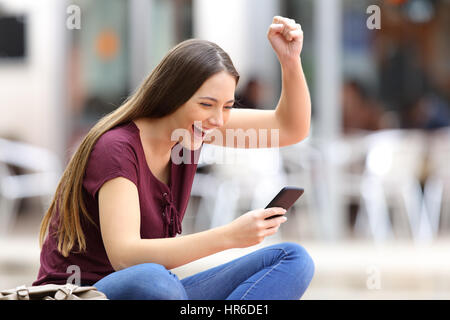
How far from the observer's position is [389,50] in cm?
744

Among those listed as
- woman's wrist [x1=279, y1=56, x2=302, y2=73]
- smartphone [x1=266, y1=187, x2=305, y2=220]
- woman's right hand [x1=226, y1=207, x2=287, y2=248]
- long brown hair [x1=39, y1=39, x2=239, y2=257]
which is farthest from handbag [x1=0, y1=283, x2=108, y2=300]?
woman's wrist [x1=279, y1=56, x2=302, y2=73]

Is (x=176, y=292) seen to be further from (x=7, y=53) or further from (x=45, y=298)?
(x=7, y=53)

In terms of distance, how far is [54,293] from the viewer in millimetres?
1795

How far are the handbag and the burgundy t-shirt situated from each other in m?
0.20

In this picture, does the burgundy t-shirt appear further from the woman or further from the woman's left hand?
the woman's left hand

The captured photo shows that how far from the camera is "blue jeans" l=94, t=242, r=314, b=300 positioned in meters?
1.84

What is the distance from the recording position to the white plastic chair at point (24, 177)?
258 inches

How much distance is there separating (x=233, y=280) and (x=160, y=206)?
0.93 ft

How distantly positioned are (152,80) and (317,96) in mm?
4359

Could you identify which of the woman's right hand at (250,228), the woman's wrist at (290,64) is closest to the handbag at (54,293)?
the woman's right hand at (250,228)

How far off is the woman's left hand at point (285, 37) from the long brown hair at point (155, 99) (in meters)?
0.16

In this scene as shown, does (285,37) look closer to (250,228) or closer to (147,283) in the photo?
(250,228)

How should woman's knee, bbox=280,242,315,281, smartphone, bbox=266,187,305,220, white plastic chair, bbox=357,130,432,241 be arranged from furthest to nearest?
white plastic chair, bbox=357,130,432,241 < woman's knee, bbox=280,242,315,281 < smartphone, bbox=266,187,305,220
